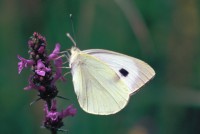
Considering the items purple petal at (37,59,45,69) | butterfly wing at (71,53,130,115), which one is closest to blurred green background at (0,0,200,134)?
butterfly wing at (71,53,130,115)

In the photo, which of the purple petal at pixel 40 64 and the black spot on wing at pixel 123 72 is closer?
the purple petal at pixel 40 64

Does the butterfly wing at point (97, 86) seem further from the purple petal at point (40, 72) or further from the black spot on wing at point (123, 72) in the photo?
the purple petal at point (40, 72)

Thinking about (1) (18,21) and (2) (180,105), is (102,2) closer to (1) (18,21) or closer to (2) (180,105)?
(1) (18,21)

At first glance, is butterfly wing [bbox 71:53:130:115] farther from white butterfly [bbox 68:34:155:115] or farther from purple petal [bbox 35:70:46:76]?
purple petal [bbox 35:70:46:76]

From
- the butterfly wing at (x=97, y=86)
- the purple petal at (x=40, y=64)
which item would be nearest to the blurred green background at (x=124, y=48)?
the butterfly wing at (x=97, y=86)

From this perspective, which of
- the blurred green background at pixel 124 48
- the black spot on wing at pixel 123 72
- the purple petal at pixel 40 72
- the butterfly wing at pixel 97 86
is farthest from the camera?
the blurred green background at pixel 124 48

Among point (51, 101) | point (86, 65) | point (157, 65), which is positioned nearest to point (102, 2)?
point (157, 65)

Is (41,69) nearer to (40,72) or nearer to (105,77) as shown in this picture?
(40,72)

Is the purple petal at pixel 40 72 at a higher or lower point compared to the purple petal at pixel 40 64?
lower
